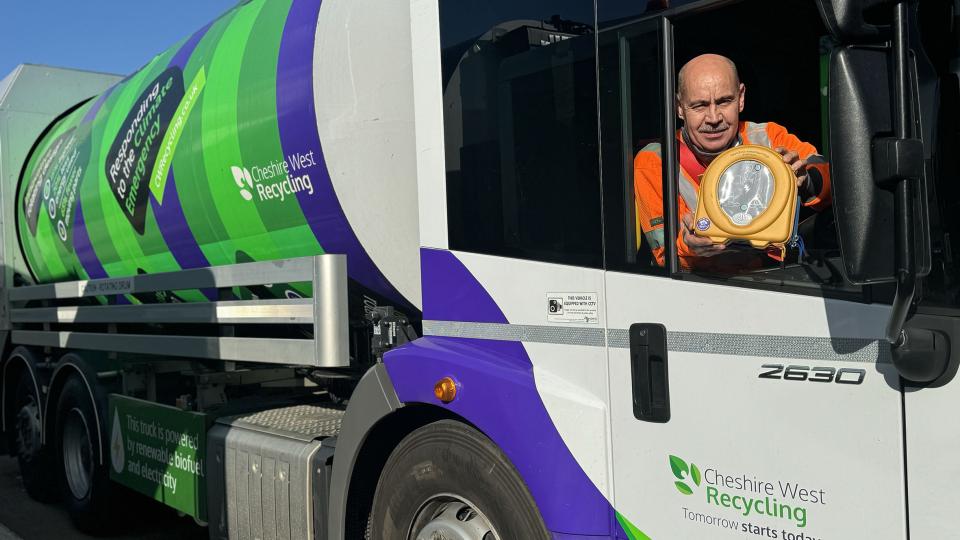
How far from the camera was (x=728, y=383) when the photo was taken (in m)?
2.31

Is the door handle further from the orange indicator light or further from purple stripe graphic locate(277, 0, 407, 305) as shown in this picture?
purple stripe graphic locate(277, 0, 407, 305)

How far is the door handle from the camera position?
2472 millimetres

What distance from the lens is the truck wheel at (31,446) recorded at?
742 centimetres

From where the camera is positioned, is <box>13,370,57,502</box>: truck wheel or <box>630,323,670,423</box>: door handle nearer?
<box>630,323,670,423</box>: door handle

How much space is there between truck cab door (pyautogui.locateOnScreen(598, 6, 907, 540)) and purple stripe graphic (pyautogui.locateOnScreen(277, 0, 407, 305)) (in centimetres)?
158

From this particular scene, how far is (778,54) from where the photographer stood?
97.5 inches

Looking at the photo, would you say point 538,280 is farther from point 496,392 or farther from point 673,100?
point 673,100

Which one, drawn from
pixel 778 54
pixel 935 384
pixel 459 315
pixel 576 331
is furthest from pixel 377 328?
pixel 935 384

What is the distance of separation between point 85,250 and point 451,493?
15.1 feet

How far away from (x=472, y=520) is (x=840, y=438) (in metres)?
1.42

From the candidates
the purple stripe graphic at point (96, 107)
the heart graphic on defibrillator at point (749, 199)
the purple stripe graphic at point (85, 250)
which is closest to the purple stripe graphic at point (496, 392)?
the heart graphic on defibrillator at point (749, 199)

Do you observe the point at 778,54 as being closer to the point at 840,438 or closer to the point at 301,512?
the point at 840,438

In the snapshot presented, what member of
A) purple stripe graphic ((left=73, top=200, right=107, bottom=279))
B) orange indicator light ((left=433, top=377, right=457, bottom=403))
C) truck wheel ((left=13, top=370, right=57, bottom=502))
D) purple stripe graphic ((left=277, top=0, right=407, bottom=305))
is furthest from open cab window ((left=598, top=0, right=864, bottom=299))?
truck wheel ((left=13, top=370, right=57, bottom=502))

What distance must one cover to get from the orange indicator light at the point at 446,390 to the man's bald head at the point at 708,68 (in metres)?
1.26
